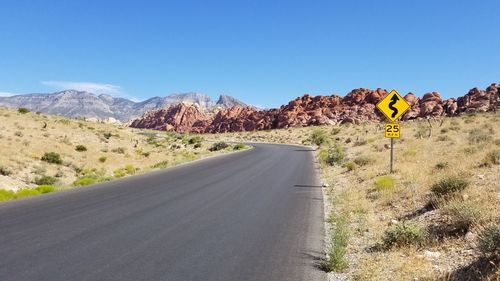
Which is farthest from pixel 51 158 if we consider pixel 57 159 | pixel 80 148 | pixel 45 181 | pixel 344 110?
pixel 344 110

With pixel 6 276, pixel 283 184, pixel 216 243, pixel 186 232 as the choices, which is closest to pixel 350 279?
pixel 216 243

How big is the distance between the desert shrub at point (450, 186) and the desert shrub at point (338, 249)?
2436 mm

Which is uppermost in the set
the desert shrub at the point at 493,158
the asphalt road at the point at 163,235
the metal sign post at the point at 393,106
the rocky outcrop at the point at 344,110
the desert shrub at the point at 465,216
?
the rocky outcrop at the point at 344,110

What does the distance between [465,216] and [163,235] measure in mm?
5903

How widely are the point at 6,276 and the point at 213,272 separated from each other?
3.01 m

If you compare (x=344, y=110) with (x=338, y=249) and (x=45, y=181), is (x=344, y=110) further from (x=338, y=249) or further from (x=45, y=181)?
(x=338, y=249)

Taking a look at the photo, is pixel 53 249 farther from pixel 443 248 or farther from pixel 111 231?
pixel 443 248

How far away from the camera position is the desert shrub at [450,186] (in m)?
10.5

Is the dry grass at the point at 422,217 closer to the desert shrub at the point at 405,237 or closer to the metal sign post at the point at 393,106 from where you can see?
the desert shrub at the point at 405,237

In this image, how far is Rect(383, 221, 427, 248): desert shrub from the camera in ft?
26.1

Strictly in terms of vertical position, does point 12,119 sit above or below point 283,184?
above

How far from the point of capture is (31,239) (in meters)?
8.47

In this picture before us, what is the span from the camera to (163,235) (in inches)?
357

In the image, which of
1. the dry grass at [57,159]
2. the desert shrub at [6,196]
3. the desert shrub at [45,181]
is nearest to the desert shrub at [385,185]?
the desert shrub at [6,196]
